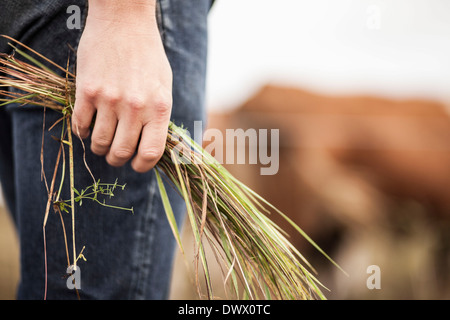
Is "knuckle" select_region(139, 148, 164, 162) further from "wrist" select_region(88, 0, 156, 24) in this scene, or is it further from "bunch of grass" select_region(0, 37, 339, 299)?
"wrist" select_region(88, 0, 156, 24)

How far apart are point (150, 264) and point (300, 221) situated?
149 centimetres

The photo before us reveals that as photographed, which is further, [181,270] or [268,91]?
[268,91]

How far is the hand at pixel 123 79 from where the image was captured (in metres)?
0.55

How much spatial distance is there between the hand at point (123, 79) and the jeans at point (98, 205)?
0.39 ft

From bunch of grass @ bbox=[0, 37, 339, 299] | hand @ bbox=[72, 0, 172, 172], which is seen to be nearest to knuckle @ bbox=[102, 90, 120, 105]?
hand @ bbox=[72, 0, 172, 172]

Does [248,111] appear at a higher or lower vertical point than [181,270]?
higher

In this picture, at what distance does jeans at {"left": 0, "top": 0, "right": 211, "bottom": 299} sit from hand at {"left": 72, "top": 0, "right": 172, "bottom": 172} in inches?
4.6

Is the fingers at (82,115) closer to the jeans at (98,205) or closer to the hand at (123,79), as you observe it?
the hand at (123,79)

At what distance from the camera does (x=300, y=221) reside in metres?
2.15

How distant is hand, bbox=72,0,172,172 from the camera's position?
55 cm

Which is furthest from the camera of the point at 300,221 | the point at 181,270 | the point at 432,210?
the point at 300,221

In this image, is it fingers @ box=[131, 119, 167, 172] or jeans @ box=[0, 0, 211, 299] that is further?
jeans @ box=[0, 0, 211, 299]

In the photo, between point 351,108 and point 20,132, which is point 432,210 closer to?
point 351,108
